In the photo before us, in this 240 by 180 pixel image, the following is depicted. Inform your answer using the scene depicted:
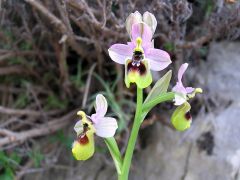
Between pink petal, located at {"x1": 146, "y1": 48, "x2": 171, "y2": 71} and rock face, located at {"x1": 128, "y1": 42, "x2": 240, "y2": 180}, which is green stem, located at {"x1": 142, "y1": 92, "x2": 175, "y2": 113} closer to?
pink petal, located at {"x1": 146, "y1": 48, "x2": 171, "y2": 71}

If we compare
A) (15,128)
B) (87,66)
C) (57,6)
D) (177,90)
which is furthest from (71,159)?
(177,90)

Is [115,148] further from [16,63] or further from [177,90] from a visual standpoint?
[16,63]

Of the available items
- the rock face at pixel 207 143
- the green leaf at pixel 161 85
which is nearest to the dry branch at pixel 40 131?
the rock face at pixel 207 143

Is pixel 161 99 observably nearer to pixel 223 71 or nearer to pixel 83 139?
pixel 83 139

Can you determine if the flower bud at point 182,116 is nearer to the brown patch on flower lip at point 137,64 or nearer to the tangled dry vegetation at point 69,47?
the brown patch on flower lip at point 137,64

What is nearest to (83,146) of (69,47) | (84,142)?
(84,142)

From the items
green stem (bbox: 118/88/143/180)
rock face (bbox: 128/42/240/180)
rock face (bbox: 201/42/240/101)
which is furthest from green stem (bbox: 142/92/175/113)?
rock face (bbox: 201/42/240/101)

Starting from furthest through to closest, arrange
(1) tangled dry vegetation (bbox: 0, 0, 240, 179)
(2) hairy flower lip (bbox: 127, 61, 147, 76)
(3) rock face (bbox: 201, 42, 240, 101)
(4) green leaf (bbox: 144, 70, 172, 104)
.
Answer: (3) rock face (bbox: 201, 42, 240, 101), (1) tangled dry vegetation (bbox: 0, 0, 240, 179), (4) green leaf (bbox: 144, 70, 172, 104), (2) hairy flower lip (bbox: 127, 61, 147, 76)
